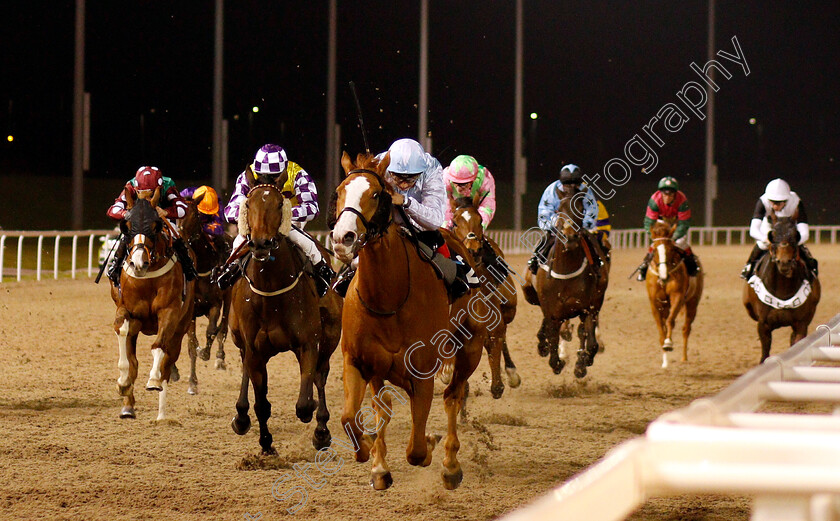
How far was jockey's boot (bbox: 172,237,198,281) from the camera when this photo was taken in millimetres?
7602

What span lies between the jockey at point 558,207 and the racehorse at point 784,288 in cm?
155

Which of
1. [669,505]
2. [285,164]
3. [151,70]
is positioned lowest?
[669,505]

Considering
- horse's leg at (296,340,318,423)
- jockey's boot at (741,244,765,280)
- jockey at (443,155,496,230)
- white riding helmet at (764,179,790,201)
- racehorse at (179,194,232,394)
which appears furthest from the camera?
jockey's boot at (741,244,765,280)

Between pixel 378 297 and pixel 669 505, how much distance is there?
1836mm

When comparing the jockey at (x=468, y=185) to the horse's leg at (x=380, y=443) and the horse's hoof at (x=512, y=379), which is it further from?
the horse's leg at (x=380, y=443)

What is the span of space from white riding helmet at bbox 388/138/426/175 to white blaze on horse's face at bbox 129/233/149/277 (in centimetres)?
241

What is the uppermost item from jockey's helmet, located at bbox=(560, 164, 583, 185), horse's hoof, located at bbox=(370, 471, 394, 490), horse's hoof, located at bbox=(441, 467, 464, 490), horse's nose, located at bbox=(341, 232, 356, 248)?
jockey's helmet, located at bbox=(560, 164, 583, 185)

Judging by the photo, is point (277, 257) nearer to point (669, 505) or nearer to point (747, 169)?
point (669, 505)

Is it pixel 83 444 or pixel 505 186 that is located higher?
pixel 505 186

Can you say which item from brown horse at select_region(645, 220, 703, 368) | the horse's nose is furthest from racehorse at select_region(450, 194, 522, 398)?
the horse's nose

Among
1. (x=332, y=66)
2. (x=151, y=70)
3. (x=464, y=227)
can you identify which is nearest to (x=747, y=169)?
(x=151, y=70)

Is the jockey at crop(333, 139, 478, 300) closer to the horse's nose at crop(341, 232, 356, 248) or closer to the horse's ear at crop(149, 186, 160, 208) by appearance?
the horse's nose at crop(341, 232, 356, 248)

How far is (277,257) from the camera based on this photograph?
246 inches

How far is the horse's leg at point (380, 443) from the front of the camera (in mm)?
5000
